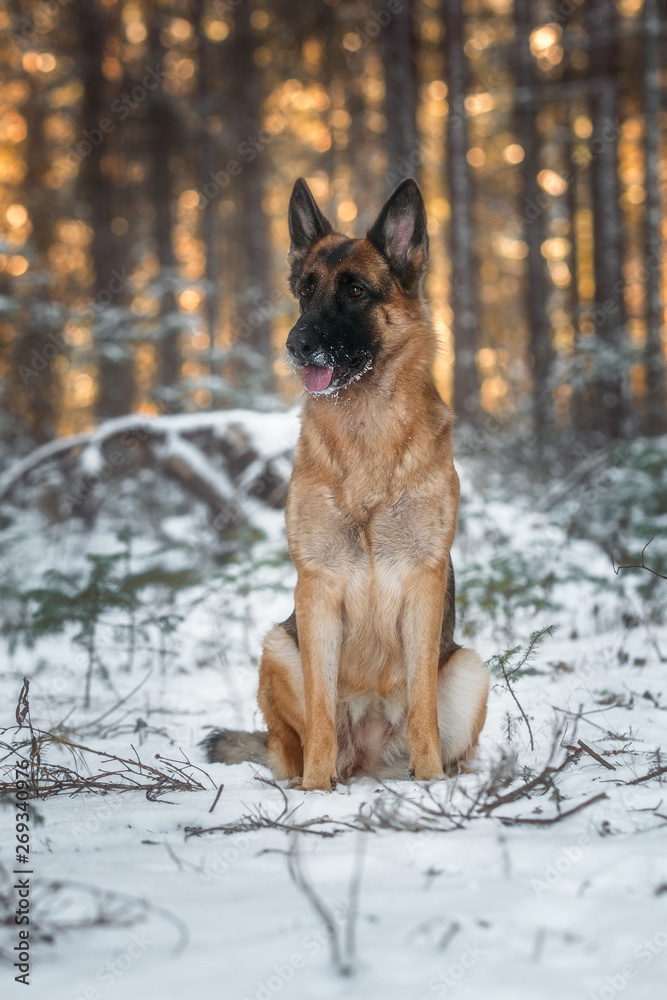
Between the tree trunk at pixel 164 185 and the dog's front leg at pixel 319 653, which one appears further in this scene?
the tree trunk at pixel 164 185

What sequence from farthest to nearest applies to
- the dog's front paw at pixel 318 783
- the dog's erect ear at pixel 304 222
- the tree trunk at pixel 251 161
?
the tree trunk at pixel 251 161, the dog's erect ear at pixel 304 222, the dog's front paw at pixel 318 783

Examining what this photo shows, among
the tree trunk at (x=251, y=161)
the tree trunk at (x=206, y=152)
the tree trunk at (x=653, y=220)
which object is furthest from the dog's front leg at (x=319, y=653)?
the tree trunk at (x=206, y=152)

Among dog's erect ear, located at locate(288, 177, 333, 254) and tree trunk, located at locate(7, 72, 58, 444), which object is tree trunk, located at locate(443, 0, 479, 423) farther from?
dog's erect ear, located at locate(288, 177, 333, 254)

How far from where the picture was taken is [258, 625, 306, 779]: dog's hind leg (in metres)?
3.54

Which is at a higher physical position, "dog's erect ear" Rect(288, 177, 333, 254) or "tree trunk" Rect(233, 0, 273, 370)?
"tree trunk" Rect(233, 0, 273, 370)

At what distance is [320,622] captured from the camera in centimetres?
331

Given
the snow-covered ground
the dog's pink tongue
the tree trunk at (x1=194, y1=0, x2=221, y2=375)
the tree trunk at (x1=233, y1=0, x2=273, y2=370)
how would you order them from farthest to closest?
the tree trunk at (x1=194, y1=0, x2=221, y2=375) → the tree trunk at (x1=233, y1=0, x2=273, y2=370) → the dog's pink tongue → the snow-covered ground

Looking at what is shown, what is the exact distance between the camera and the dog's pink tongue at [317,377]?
138 inches

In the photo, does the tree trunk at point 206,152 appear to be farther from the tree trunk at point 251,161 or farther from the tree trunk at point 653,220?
the tree trunk at point 653,220

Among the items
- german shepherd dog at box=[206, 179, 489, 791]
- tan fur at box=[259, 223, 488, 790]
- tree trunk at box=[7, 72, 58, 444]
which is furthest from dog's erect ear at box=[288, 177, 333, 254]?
tree trunk at box=[7, 72, 58, 444]

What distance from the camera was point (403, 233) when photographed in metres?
3.68

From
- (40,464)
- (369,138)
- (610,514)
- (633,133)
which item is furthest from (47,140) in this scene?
(610,514)

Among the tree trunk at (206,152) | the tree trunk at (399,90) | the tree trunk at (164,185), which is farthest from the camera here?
the tree trunk at (206,152)

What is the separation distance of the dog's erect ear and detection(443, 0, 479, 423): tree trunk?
29.2 ft
